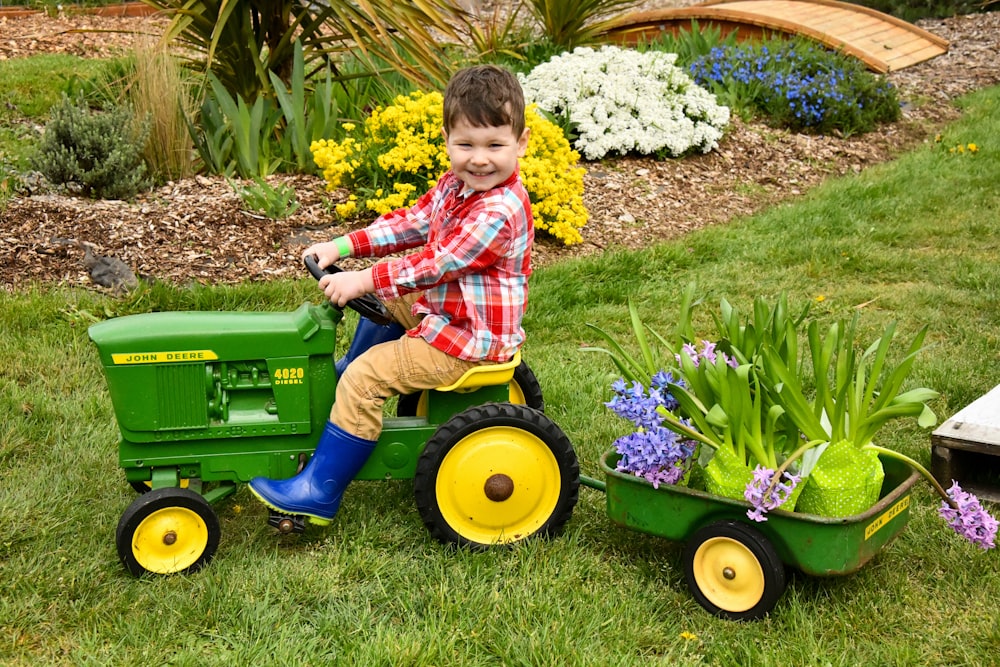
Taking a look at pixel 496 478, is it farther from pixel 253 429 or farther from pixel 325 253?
pixel 325 253

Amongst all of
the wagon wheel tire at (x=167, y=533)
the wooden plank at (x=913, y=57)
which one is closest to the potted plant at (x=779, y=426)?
the wagon wheel tire at (x=167, y=533)

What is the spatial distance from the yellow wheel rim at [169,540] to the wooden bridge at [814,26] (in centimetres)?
779

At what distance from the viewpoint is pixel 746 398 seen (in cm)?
260

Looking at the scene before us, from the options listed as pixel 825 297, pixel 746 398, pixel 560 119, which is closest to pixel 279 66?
pixel 560 119

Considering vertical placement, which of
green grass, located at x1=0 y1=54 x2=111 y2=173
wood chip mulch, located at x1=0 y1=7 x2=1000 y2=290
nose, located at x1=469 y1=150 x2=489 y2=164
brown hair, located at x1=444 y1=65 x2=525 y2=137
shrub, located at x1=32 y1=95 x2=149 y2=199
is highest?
brown hair, located at x1=444 y1=65 x2=525 y2=137

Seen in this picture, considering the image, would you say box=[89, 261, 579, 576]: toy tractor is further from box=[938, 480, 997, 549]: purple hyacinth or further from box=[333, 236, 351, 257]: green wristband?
box=[938, 480, 997, 549]: purple hyacinth

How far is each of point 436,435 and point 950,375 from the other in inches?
87.8

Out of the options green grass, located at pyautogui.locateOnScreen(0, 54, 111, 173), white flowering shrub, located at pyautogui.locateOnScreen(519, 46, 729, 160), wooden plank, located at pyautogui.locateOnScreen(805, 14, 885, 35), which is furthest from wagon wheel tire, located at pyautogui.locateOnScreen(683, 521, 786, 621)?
wooden plank, located at pyautogui.locateOnScreen(805, 14, 885, 35)

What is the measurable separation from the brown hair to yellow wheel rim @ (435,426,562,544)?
84 cm

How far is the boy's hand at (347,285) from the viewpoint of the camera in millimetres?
2754

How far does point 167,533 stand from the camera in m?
2.79

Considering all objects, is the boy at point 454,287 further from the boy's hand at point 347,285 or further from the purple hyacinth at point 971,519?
the purple hyacinth at point 971,519

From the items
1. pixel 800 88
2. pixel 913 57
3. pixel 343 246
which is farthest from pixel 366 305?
pixel 913 57

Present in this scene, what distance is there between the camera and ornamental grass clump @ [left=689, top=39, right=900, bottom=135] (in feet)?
27.1
